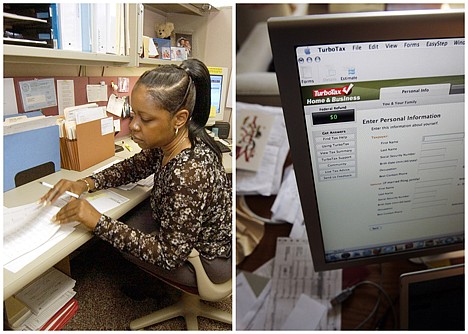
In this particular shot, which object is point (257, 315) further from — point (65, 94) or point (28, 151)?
point (65, 94)

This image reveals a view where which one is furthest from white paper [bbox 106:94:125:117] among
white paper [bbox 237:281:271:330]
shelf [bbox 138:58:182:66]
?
white paper [bbox 237:281:271:330]

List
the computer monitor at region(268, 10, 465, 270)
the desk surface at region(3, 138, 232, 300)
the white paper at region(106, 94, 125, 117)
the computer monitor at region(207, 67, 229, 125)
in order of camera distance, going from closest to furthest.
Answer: the computer monitor at region(268, 10, 465, 270) < the desk surface at region(3, 138, 232, 300) < the white paper at region(106, 94, 125, 117) < the computer monitor at region(207, 67, 229, 125)

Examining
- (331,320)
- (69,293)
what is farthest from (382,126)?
(69,293)

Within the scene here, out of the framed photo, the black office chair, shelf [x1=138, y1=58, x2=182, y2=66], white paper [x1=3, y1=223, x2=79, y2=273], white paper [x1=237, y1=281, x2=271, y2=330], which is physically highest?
the framed photo

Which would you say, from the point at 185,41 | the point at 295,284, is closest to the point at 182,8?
the point at 185,41

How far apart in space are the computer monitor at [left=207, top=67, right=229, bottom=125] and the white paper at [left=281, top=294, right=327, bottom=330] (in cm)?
128

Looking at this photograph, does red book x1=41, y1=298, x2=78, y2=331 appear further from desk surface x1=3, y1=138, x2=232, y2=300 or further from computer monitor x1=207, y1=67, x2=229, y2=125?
computer monitor x1=207, y1=67, x2=229, y2=125

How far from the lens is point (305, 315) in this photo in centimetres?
91

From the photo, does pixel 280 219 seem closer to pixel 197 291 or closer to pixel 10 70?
pixel 197 291

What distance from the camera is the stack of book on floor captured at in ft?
3.46

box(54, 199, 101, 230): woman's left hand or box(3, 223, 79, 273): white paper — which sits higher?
box(54, 199, 101, 230): woman's left hand

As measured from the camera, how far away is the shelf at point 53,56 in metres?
0.88

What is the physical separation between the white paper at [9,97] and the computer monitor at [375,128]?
3.31ft

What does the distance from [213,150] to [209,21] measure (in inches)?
47.6
